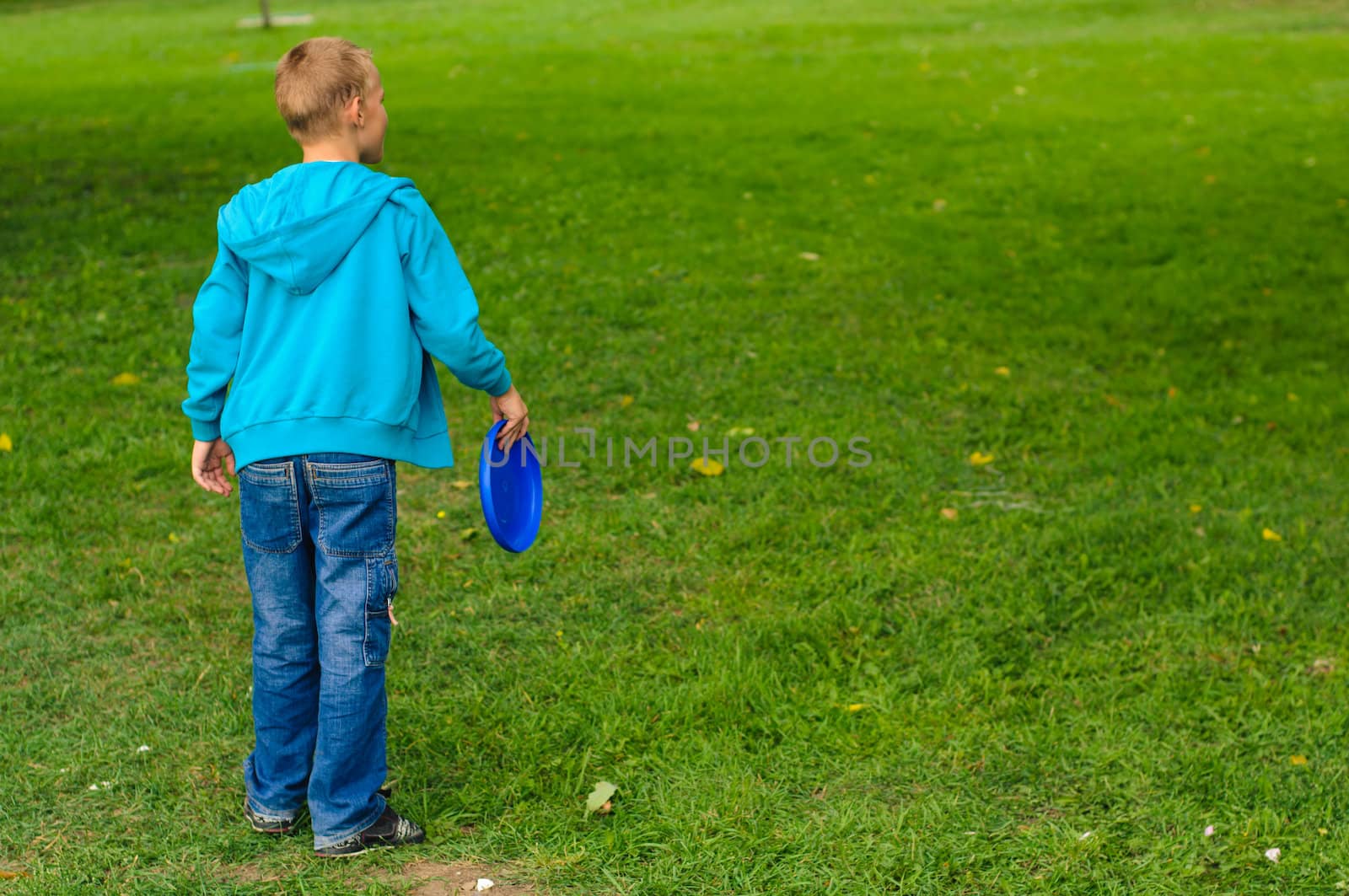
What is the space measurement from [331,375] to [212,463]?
47 centimetres

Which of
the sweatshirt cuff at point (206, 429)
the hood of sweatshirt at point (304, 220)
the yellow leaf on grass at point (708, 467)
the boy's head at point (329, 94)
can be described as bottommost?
the yellow leaf on grass at point (708, 467)

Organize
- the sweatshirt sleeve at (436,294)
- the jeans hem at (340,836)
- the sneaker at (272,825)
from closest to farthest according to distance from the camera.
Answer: the sweatshirt sleeve at (436,294) < the jeans hem at (340,836) < the sneaker at (272,825)

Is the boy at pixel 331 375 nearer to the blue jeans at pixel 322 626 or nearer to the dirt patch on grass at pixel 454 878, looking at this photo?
the blue jeans at pixel 322 626

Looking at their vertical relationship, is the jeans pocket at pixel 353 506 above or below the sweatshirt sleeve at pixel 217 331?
below

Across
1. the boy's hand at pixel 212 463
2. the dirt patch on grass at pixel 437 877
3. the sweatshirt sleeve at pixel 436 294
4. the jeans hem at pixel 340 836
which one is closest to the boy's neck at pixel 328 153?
the sweatshirt sleeve at pixel 436 294

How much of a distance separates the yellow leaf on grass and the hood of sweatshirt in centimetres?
282

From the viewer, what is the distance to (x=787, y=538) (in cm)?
488

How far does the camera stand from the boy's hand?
302cm

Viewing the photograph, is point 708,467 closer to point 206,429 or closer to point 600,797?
point 600,797

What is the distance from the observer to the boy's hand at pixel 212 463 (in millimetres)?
3020

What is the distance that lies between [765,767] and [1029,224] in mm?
6495

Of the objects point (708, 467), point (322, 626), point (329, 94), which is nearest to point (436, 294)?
point (329, 94)

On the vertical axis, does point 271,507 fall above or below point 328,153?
below

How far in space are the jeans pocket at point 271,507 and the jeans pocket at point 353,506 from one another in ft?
0.18
